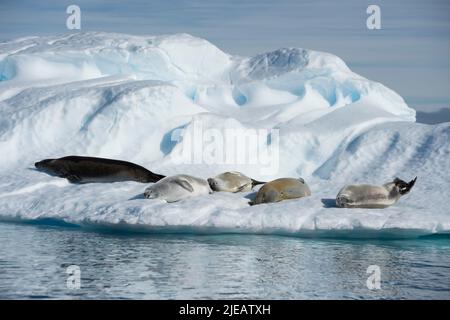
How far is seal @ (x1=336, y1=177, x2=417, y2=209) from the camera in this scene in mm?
9289

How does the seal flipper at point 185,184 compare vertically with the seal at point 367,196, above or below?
above

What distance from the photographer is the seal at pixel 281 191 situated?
9.56 m

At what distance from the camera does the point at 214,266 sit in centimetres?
723

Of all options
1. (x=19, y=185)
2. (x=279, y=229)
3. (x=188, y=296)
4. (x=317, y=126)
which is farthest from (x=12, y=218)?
(x=317, y=126)

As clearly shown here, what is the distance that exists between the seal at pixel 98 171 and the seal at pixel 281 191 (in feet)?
5.88

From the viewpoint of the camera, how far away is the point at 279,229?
8.87 m

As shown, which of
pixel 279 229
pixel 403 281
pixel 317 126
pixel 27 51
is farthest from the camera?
pixel 27 51

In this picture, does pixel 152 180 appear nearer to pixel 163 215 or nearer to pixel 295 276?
pixel 163 215

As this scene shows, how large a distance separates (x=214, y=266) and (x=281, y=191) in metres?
2.65

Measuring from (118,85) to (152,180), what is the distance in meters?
2.81

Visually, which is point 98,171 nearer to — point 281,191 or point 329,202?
point 281,191

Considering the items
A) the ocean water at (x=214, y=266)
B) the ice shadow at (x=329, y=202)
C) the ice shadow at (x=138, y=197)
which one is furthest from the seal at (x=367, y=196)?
the ice shadow at (x=138, y=197)

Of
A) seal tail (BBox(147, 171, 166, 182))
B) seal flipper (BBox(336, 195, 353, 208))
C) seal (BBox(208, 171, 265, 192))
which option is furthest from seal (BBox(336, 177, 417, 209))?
seal tail (BBox(147, 171, 166, 182))

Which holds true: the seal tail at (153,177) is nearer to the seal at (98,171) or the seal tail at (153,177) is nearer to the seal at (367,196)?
the seal at (98,171)
